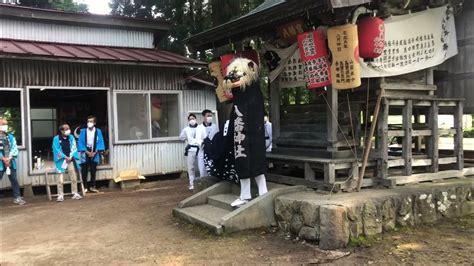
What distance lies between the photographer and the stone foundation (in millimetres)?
5652

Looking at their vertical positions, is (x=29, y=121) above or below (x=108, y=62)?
below

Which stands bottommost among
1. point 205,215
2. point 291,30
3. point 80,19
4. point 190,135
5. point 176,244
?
point 176,244

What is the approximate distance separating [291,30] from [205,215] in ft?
12.0

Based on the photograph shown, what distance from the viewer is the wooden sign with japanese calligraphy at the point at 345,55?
20.3 ft

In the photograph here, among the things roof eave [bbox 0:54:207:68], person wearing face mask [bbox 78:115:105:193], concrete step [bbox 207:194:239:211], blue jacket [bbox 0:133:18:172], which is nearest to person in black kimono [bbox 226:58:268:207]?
concrete step [bbox 207:194:239:211]

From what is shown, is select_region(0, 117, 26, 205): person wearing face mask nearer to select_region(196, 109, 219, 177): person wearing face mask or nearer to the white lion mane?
select_region(196, 109, 219, 177): person wearing face mask

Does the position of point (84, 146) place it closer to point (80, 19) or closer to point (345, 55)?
point (80, 19)

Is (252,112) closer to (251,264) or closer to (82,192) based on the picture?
(251,264)

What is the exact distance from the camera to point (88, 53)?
1133cm

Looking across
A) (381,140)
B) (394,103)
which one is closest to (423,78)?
(394,103)

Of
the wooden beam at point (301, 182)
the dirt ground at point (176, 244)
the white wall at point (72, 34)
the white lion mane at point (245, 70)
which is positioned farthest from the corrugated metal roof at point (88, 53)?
the wooden beam at point (301, 182)

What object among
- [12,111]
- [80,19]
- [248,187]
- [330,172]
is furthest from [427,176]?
[12,111]

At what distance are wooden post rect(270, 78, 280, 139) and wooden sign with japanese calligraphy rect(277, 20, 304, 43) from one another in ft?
3.12

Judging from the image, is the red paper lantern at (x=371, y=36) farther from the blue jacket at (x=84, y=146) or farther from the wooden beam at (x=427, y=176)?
the blue jacket at (x=84, y=146)
